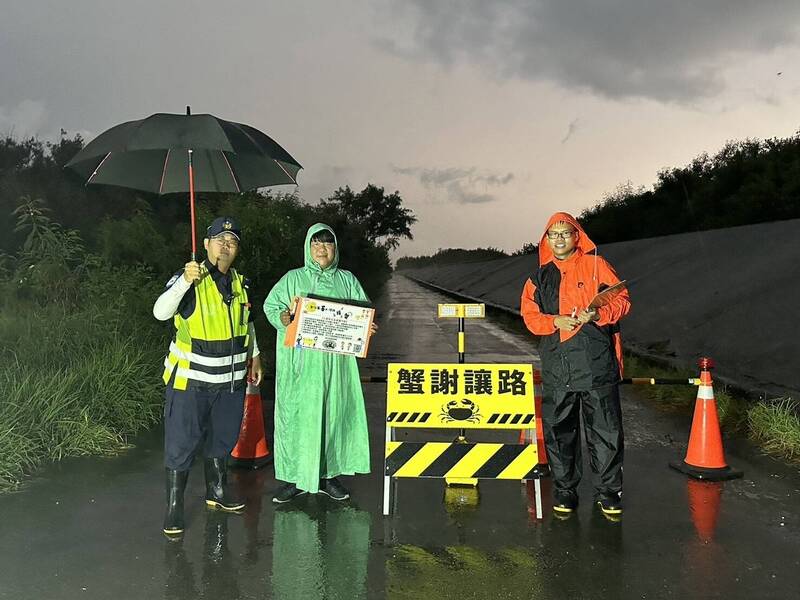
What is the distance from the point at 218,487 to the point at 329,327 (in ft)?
4.74

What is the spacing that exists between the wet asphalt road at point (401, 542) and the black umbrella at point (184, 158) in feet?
6.31

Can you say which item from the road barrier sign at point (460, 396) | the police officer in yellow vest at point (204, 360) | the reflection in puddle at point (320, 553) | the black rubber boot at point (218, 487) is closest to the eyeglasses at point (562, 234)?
the road barrier sign at point (460, 396)

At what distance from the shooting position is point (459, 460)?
491cm

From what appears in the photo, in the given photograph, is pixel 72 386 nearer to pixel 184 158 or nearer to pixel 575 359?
pixel 184 158

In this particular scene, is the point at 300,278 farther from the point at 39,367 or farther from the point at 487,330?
the point at 487,330

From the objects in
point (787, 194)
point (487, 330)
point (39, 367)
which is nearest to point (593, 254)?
point (39, 367)

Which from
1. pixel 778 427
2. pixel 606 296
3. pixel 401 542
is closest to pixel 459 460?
pixel 401 542

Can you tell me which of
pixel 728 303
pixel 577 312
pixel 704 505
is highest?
pixel 728 303

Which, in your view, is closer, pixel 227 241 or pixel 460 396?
pixel 227 241

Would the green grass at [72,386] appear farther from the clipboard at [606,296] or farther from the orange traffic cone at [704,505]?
the orange traffic cone at [704,505]

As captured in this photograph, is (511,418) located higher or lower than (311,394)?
lower

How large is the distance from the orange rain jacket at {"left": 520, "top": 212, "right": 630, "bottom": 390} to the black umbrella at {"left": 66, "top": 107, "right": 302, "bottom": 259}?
7.14 ft

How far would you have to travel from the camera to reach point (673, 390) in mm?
9336

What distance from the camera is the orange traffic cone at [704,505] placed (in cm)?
468
